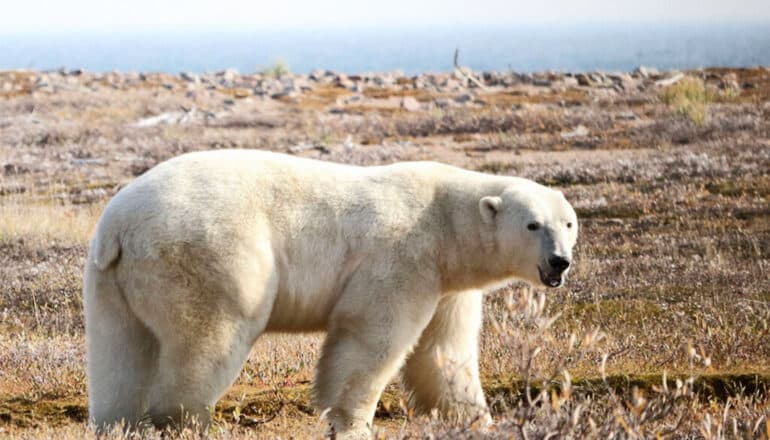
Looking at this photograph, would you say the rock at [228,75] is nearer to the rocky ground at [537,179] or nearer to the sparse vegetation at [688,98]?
the rocky ground at [537,179]

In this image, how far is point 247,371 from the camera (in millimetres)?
7383

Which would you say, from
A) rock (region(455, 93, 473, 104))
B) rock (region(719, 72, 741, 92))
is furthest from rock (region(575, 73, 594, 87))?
rock (region(455, 93, 473, 104))

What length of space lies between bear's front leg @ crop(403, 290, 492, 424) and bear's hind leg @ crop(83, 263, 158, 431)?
1688 millimetres

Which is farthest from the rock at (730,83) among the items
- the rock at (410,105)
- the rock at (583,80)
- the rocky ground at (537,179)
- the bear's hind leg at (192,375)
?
the bear's hind leg at (192,375)

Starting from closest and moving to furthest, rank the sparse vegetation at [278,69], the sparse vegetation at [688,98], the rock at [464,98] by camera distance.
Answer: the sparse vegetation at [688,98] < the rock at [464,98] < the sparse vegetation at [278,69]

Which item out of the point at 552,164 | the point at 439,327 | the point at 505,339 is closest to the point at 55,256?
the point at 439,327

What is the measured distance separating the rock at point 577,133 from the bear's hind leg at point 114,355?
1786 cm

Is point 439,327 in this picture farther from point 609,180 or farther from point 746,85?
point 746,85

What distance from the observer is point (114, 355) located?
213 inches

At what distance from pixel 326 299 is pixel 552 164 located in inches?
518

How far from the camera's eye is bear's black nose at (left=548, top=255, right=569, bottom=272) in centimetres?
551

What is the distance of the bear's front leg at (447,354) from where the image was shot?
6.12m

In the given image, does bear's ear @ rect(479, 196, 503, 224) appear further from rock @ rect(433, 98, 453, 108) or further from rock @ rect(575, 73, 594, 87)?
rock @ rect(575, 73, 594, 87)

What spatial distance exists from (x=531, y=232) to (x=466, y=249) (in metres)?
0.41
